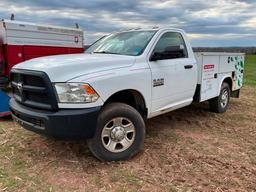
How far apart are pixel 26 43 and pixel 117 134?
4.68 m

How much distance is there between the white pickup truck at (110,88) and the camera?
3.54 m

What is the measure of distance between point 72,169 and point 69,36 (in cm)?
595

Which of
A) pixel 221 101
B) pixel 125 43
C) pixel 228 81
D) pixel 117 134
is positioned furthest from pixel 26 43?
pixel 228 81

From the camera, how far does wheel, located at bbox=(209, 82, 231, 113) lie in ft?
22.9

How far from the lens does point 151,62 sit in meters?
4.52

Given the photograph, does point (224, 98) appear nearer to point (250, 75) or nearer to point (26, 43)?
point (26, 43)

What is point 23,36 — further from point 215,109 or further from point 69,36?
point 215,109

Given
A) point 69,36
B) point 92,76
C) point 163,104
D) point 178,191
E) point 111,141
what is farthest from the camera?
point 69,36

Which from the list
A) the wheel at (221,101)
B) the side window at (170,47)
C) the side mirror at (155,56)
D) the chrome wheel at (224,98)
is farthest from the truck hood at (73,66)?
the chrome wheel at (224,98)

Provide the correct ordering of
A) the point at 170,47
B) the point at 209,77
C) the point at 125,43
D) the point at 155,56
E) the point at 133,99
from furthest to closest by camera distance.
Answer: the point at 209,77 → the point at 125,43 → the point at 170,47 → the point at 155,56 → the point at 133,99

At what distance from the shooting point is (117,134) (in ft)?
13.1

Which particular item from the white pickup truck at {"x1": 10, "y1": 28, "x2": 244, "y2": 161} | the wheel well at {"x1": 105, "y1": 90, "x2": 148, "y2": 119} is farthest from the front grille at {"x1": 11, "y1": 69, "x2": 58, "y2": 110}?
the wheel well at {"x1": 105, "y1": 90, "x2": 148, "y2": 119}

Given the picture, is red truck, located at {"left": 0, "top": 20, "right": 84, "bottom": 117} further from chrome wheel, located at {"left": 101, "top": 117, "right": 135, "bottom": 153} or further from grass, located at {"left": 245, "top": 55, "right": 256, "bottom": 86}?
grass, located at {"left": 245, "top": 55, "right": 256, "bottom": 86}

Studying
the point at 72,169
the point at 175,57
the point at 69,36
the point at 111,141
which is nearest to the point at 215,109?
the point at 175,57
